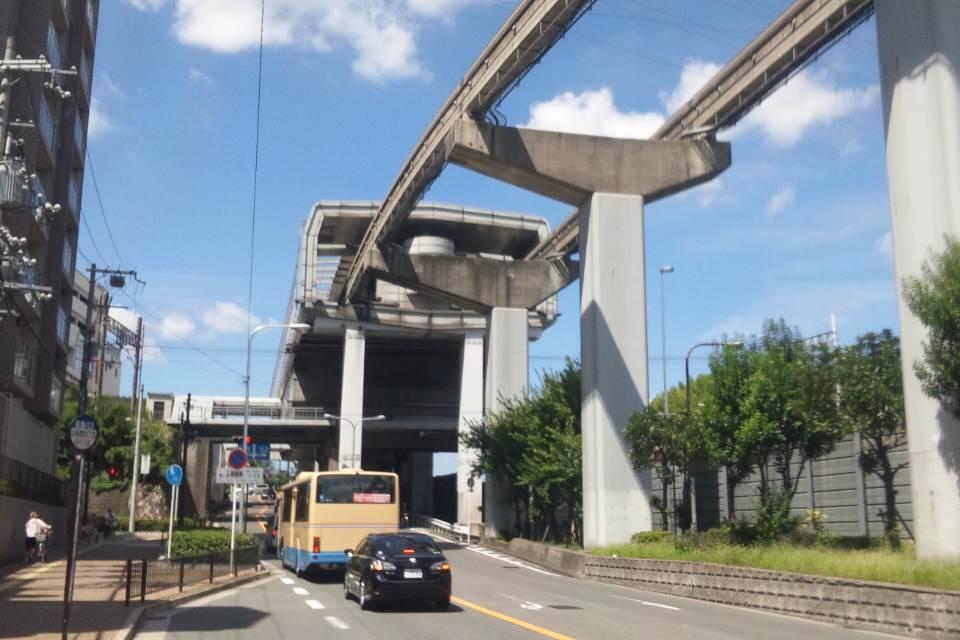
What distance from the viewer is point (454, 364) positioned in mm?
81375

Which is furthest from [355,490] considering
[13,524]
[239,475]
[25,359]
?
[25,359]

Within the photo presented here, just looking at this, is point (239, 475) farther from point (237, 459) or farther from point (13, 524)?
point (13, 524)

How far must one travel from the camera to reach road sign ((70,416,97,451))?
1340 cm

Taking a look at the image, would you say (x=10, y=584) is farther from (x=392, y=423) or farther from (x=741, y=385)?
(x=392, y=423)

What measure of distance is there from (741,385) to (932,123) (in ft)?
30.2

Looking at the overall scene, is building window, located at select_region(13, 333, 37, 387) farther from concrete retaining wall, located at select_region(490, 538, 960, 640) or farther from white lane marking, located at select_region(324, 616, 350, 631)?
concrete retaining wall, located at select_region(490, 538, 960, 640)

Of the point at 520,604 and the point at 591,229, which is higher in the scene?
the point at 591,229

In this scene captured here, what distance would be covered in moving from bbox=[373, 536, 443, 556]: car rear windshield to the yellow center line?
1423 millimetres

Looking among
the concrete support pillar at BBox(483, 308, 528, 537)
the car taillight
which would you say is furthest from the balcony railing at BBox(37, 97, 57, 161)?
the car taillight

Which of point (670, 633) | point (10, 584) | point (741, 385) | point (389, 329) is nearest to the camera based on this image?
point (670, 633)

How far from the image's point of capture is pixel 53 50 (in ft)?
126

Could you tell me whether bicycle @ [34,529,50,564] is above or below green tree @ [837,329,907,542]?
below

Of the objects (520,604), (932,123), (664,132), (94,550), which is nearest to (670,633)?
(520,604)

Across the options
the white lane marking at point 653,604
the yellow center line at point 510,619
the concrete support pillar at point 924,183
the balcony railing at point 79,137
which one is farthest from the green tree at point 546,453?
the balcony railing at point 79,137
